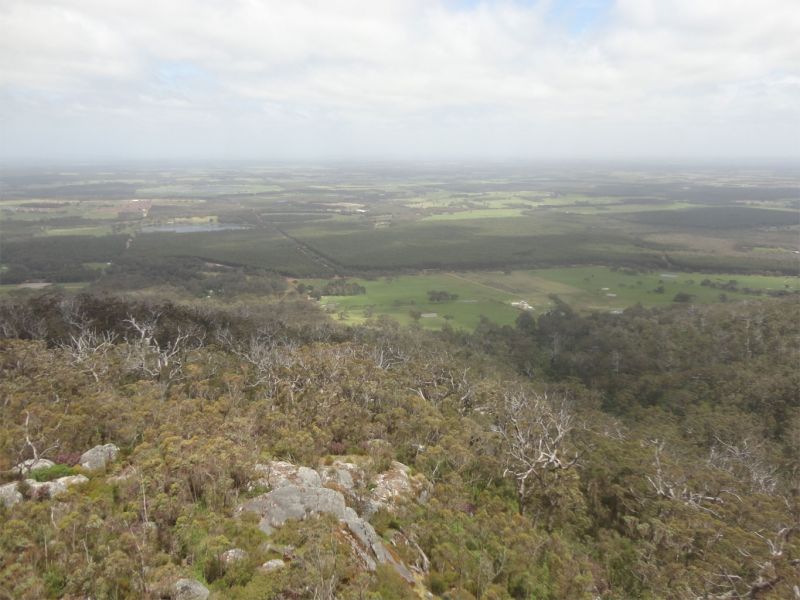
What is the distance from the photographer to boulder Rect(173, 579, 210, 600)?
14.6 m

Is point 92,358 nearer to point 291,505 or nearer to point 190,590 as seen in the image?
point 291,505

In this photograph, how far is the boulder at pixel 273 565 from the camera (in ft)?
53.7

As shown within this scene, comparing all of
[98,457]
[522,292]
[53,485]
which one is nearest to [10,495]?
[53,485]

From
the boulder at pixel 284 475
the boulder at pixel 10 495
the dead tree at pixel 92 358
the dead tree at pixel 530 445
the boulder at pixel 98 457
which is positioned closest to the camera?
the boulder at pixel 10 495

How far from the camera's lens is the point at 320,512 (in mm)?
19781

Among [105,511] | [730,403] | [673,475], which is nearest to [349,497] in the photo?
[105,511]

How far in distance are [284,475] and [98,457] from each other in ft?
32.8

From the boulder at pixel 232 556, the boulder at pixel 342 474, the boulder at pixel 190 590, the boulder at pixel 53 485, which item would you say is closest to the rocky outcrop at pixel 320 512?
the boulder at pixel 232 556

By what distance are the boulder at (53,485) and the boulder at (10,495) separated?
0.52m

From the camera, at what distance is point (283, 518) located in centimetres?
1970

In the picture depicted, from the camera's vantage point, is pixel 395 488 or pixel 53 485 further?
pixel 395 488

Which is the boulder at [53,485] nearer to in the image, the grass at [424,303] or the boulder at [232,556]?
the boulder at [232,556]

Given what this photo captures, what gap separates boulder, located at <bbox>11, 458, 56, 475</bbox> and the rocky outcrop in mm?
11241

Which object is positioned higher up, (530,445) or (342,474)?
(342,474)
